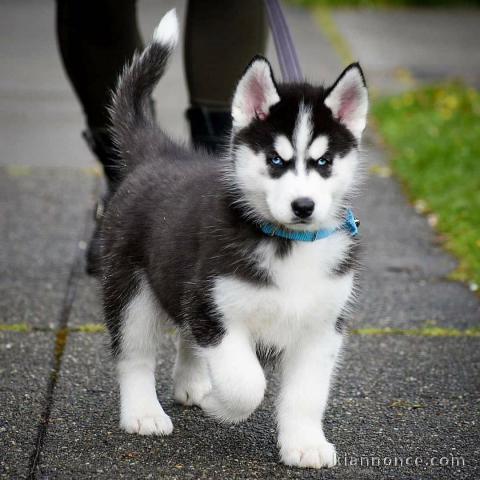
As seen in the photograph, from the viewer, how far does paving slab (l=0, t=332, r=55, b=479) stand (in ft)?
10.4

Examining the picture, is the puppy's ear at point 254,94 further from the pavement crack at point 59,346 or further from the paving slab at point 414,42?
the paving slab at point 414,42

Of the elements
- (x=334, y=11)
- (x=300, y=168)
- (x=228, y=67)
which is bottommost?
(x=334, y=11)

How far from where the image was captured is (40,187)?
637cm

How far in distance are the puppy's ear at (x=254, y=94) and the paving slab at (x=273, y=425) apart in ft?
3.48

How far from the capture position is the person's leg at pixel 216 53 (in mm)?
4574

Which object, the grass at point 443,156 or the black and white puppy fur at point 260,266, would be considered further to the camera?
the grass at point 443,156

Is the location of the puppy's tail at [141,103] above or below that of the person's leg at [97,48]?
above

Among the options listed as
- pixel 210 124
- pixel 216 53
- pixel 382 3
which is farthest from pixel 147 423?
pixel 382 3

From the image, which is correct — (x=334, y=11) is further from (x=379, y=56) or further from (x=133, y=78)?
(x=133, y=78)

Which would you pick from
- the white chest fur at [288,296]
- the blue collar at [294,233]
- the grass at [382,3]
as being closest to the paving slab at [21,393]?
the white chest fur at [288,296]

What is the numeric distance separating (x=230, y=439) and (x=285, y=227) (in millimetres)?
779

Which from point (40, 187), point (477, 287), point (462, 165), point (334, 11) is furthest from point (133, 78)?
point (334, 11)

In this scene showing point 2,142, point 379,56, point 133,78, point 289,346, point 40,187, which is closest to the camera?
point 289,346

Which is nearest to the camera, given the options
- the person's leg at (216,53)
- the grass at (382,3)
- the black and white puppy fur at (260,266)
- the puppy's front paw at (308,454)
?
the black and white puppy fur at (260,266)
